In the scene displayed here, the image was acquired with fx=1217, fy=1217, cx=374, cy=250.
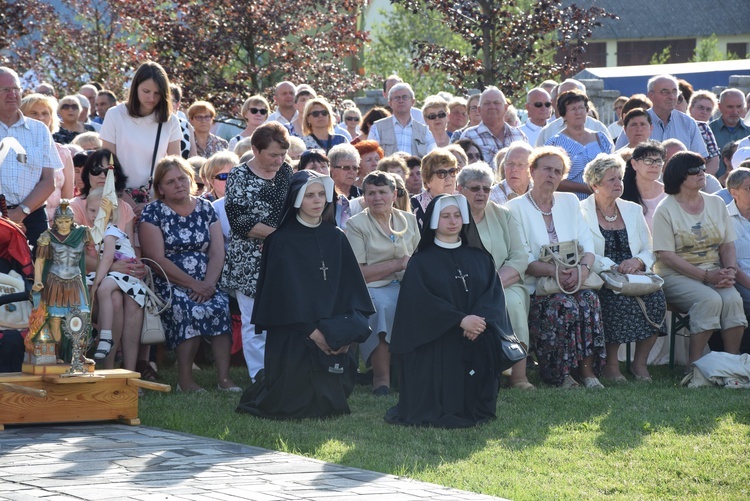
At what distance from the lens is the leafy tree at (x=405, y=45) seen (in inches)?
1506

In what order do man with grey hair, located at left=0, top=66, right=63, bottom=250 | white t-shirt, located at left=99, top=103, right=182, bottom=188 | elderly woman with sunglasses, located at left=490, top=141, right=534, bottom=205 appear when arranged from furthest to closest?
1. elderly woman with sunglasses, located at left=490, top=141, right=534, bottom=205
2. white t-shirt, located at left=99, top=103, right=182, bottom=188
3. man with grey hair, located at left=0, top=66, right=63, bottom=250

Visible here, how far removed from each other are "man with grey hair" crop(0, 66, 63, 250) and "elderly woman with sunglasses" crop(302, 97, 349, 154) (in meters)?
3.13

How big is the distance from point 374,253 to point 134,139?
7.41 feet

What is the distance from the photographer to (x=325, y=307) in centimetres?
880

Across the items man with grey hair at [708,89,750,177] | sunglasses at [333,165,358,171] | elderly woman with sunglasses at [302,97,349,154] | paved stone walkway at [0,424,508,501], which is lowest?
paved stone walkway at [0,424,508,501]

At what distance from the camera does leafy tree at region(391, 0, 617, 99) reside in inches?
706

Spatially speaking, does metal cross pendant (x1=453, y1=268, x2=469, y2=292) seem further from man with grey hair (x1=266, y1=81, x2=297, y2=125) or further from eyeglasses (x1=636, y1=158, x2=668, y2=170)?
man with grey hair (x1=266, y1=81, x2=297, y2=125)

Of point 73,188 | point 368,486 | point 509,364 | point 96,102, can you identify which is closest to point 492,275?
point 509,364

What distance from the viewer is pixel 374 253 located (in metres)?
10.0

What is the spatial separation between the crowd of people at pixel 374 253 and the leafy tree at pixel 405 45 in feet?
86.8

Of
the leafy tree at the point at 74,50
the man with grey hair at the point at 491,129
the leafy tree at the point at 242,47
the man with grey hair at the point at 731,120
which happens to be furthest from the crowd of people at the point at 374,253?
the leafy tree at the point at 74,50

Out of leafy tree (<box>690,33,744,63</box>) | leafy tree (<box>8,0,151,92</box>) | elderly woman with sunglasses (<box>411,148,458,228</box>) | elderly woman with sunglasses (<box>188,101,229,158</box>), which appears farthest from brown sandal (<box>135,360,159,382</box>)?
leafy tree (<box>690,33,744,63</box>)

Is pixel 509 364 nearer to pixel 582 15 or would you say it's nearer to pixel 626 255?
pixel 626 255

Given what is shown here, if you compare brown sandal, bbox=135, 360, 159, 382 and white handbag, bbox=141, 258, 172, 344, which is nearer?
white handbag, bbox=141, 258, 172, 344
